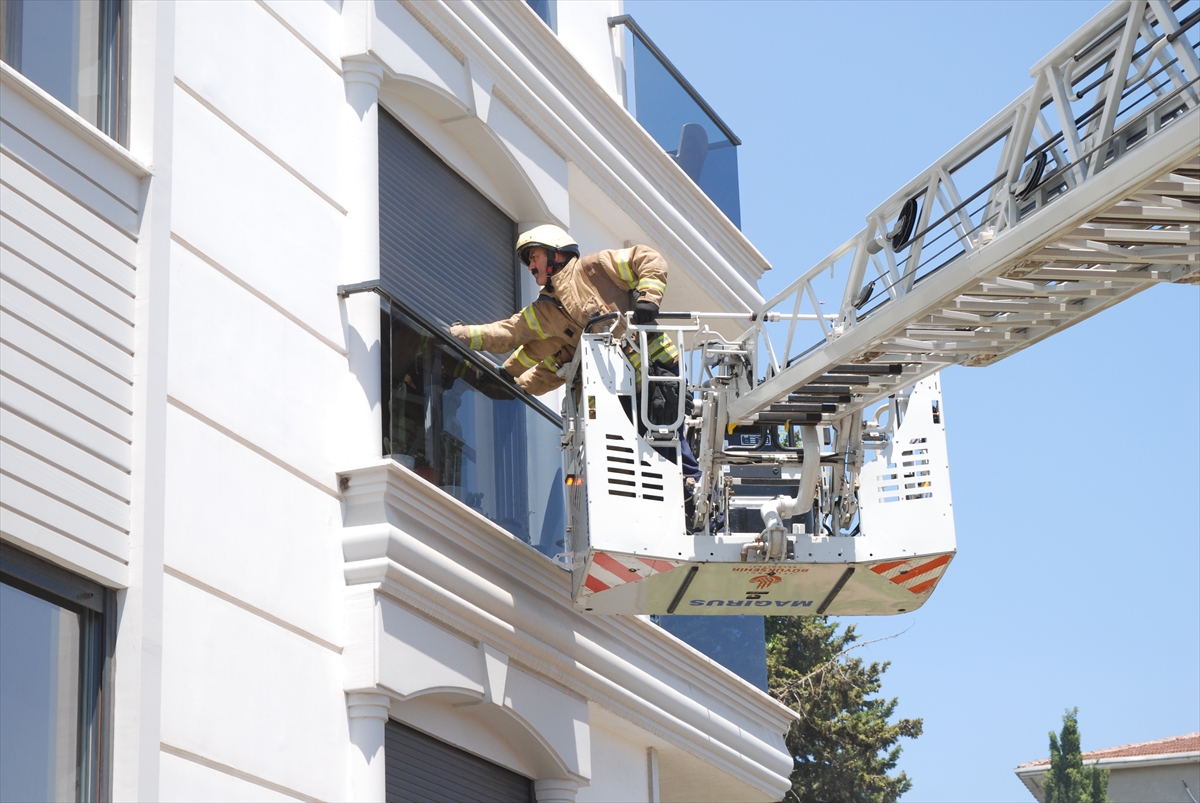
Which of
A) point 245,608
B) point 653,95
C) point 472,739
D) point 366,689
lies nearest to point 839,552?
point 472,739

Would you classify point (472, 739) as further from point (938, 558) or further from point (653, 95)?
point (653, 95)

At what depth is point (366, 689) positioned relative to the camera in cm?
993

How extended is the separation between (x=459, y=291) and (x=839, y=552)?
361cm

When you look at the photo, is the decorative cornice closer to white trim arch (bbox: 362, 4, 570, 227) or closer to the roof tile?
white trim arch (bbox: 362, 4, 570, 227)

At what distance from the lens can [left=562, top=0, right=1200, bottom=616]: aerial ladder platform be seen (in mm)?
9883

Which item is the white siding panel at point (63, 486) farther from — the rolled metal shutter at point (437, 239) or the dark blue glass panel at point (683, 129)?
the dark blue glass panel at point (683, 129)

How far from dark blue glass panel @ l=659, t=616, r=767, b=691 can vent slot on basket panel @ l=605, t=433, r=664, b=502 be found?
149 inches

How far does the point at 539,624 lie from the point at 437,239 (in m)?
3.06

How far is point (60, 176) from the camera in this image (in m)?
8.32

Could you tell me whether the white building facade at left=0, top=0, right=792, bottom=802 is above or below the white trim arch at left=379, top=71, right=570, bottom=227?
below

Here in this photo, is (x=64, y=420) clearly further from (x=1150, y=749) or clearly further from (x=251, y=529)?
(x=1150, y=749)

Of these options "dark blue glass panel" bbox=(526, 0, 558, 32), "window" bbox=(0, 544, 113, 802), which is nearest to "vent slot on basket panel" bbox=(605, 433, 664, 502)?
"window" bbox=(0, 544, 113, 802)

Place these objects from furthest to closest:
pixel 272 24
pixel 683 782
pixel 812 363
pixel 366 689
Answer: pixel 683 782, pixel 812 363, pixel 272 24, pixel 366 689

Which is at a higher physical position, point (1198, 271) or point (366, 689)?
point (1198, 271)
